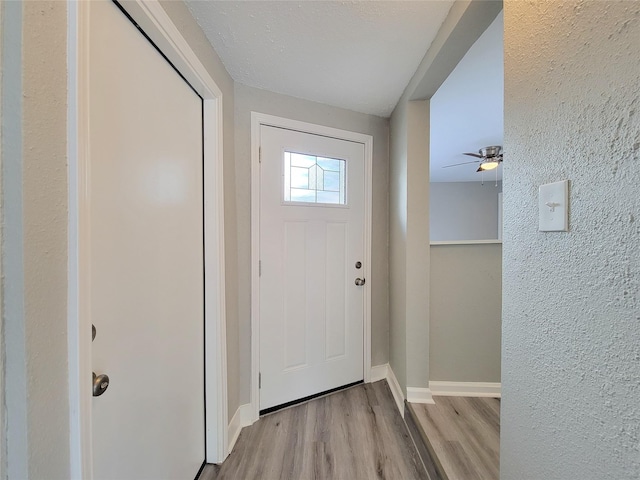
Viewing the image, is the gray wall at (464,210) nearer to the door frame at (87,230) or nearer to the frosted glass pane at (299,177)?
the frosted glass pane at (299,177)

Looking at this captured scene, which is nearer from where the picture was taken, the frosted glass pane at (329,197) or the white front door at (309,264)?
the white front door at (309,264)

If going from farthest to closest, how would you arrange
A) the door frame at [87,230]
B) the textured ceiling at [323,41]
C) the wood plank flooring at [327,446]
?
the wood plank flooring at [327,446] → the textured ceiling at [323,41] → the door frame at [87,230]

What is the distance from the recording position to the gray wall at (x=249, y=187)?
5.45 feet

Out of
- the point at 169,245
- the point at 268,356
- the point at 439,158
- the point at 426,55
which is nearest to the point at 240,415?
the point at 268,356

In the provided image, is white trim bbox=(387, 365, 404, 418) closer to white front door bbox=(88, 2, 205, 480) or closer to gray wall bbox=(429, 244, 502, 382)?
gray wall bbox=(429, 244, 502, 382)

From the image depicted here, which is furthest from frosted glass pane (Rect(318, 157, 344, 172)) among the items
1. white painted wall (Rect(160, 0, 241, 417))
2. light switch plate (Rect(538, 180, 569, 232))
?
light switch plate (Rect(538, 180, 569, 232))

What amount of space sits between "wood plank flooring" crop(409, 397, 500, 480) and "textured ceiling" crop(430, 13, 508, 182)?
2.14 m

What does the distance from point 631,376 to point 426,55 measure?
62.5 inches

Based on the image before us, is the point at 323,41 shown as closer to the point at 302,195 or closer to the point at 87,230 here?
the point at 302,195

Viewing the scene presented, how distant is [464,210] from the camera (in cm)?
500

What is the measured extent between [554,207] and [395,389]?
1.79 meters

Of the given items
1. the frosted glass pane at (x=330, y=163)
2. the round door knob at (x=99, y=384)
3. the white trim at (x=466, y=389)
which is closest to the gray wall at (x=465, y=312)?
the white trim at (x=466, y=389)

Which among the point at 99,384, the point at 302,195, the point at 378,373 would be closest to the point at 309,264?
the point at 302,195

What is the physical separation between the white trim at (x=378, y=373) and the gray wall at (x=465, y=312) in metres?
0.45
